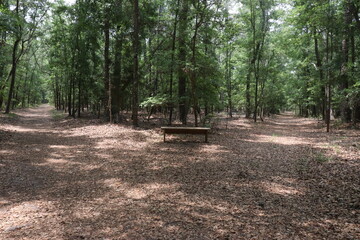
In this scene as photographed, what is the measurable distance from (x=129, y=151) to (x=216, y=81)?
7507 mm

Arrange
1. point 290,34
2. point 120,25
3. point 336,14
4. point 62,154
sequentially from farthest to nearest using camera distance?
point 290,34
point 120,25
point 336,14
point 62,154

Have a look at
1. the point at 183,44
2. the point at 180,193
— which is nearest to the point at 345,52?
the point at 183,44

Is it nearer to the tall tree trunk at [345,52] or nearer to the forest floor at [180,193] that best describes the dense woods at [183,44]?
the tall tree trunk at [345,52]

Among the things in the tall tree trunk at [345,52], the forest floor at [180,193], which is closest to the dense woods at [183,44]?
the tall tree trunk at [345,52]

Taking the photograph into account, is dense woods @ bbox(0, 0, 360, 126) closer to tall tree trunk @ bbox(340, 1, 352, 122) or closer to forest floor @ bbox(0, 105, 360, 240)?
tall tree trunk @ bbox(340, 1, 352, 122)

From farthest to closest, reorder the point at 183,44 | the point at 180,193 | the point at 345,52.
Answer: the point at 183,44
the point at 345,52
the point at 180,193

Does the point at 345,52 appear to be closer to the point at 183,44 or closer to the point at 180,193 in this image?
the point at 183,44

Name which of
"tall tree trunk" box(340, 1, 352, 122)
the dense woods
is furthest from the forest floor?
"tall tree trunk" box(340, 1, 352, 122)

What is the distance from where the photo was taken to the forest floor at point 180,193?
3705 millimetres

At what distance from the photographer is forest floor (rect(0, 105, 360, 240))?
3705 mm

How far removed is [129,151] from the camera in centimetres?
959

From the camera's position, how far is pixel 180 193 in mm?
5250

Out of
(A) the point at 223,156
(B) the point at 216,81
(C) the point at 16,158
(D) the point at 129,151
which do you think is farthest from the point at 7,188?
(B) the point at 216,81

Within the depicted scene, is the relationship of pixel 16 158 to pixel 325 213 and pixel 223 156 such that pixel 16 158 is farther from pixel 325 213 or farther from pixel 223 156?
pixel 325 213
